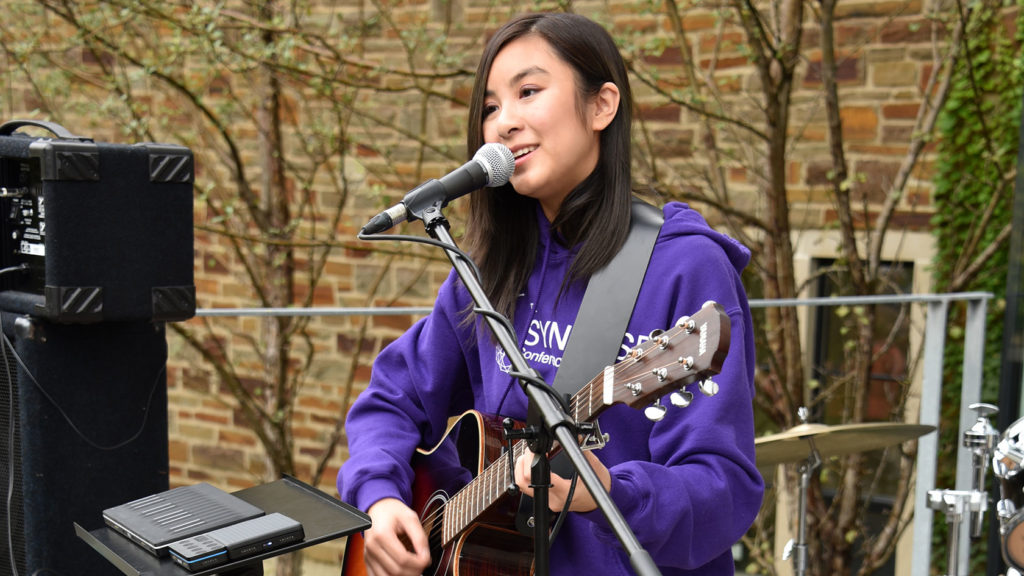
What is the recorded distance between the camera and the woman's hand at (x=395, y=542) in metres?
2.01

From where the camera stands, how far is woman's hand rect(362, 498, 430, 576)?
79.3 inches

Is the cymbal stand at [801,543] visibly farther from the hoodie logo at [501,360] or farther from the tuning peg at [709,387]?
the tuning peg at [709,387]

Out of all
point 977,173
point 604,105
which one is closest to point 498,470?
point 604,105

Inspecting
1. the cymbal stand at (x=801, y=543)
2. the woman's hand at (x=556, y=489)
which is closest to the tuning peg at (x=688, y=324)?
the woman's hand at (x=556, y=489)

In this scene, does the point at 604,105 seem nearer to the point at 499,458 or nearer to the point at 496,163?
the point at 496,163

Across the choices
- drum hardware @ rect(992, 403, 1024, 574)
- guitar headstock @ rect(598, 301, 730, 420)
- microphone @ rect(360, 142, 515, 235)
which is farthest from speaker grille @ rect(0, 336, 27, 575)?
drum hardware @ rect(992, 403, 1024, 574)

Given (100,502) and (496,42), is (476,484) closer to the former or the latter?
(496,42)

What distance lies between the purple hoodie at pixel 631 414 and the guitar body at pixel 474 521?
5 cm

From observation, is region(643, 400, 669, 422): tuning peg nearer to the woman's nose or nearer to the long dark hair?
the long dark hair

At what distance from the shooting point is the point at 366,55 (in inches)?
225

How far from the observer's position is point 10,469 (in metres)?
2.46

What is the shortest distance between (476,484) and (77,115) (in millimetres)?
4910

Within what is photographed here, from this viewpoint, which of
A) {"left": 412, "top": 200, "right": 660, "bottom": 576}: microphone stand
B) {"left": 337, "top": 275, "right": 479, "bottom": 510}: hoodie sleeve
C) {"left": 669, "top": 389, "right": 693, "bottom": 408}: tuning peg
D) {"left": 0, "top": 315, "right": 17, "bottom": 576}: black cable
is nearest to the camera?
{"left": 412, "top": 200, "right": 660, "bottom": 576}: microphone stand

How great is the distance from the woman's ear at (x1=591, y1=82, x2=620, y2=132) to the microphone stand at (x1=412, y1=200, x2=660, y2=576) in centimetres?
41
